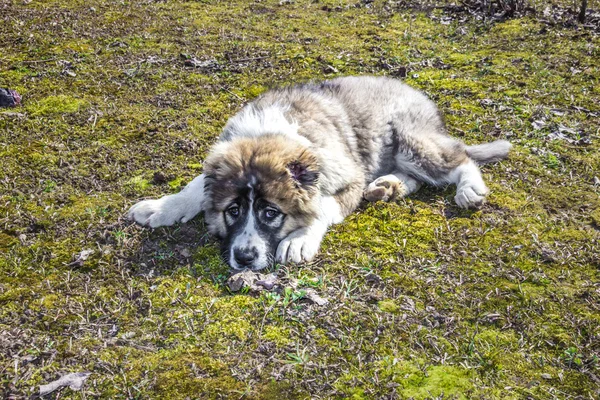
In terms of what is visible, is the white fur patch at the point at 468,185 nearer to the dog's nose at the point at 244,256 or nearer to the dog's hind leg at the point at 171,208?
the dog's nose at the point at 244,256

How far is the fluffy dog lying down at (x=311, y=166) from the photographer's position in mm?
3943

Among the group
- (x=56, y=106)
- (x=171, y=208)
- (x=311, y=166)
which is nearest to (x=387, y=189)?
(x=311, y=166)

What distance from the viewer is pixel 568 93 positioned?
6.70 m

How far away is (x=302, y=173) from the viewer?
4070 millimetres

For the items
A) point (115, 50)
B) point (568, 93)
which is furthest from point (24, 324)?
point (568, 93)

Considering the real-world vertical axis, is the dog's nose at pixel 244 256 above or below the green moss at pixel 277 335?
above

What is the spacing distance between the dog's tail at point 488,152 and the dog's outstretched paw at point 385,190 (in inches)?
37.0

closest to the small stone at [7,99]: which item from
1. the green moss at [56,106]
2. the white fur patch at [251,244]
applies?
the green moss at [56,106]

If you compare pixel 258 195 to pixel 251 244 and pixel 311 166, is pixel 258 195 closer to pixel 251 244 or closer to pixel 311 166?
pixel 251 244

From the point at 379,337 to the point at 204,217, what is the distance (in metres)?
1.82

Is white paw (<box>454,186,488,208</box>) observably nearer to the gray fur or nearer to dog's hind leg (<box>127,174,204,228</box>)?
the gray fur

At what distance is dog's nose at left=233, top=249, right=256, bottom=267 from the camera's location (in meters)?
3.77

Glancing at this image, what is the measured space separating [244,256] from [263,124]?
47.5 inches

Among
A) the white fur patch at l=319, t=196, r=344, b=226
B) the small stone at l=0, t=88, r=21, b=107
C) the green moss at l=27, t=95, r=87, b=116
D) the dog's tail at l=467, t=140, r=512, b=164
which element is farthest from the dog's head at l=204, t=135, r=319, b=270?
the small stone at l=0, t=88, r=21, b=107
